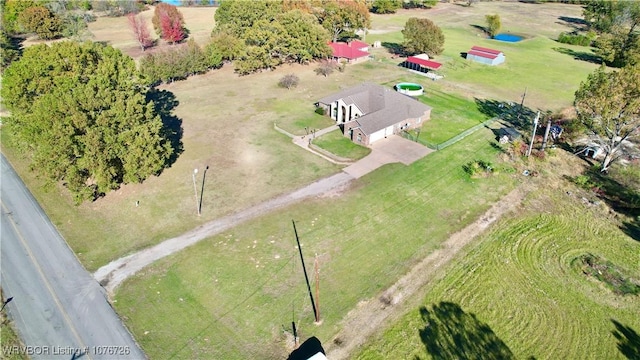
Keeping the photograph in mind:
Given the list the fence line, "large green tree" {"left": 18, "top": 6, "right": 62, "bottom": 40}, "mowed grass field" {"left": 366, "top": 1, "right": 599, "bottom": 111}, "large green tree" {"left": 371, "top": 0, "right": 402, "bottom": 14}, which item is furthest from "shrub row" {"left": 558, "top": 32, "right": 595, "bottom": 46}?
"large green tree" {"left": 18, "top": 6, "right": 62, "bottom": 40}

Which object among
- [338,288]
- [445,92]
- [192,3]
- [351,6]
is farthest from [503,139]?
[192,3]

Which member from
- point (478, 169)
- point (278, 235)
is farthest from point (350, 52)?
point (278, 235)

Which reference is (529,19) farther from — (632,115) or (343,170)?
(343,170)

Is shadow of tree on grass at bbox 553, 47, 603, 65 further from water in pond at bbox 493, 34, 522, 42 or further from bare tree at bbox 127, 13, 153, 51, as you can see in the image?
bare tree at bbox 127, 13, 153, 51

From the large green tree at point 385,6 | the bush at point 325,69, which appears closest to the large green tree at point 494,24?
the large green tree at point 385,6

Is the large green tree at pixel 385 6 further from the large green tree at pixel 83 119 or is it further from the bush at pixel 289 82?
the large green tree at pixel 83 119
